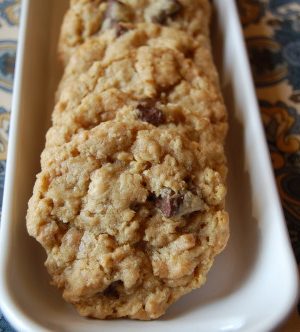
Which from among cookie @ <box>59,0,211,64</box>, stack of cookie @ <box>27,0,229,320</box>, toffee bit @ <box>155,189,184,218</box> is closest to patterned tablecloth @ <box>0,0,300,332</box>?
cookie @ <box>59,0,211,64</box>

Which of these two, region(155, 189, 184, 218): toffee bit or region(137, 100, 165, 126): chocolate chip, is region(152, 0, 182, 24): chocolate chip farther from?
region(155, 189, 184, 218): toffee bit

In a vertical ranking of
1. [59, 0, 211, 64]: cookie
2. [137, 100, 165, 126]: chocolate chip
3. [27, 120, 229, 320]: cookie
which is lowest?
[27, 120, 229, 320]: cookie

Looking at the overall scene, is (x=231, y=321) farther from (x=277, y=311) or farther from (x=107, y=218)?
(x=107, y=218)

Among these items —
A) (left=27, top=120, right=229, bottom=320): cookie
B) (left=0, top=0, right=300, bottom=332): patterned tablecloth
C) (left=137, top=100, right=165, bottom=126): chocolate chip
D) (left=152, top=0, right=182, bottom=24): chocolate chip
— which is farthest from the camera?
(left=152, top=0, right=182, bottom=24): chocolate chip

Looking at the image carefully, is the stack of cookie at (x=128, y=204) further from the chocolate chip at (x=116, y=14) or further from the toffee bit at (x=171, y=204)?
the chocolate chip at (x=116, y=14)

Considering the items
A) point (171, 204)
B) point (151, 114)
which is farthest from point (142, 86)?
point (171, 204)

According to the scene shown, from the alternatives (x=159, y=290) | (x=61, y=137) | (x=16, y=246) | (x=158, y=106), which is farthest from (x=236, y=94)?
(x=16, y=246)

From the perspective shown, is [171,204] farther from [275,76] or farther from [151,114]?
[275,76]
